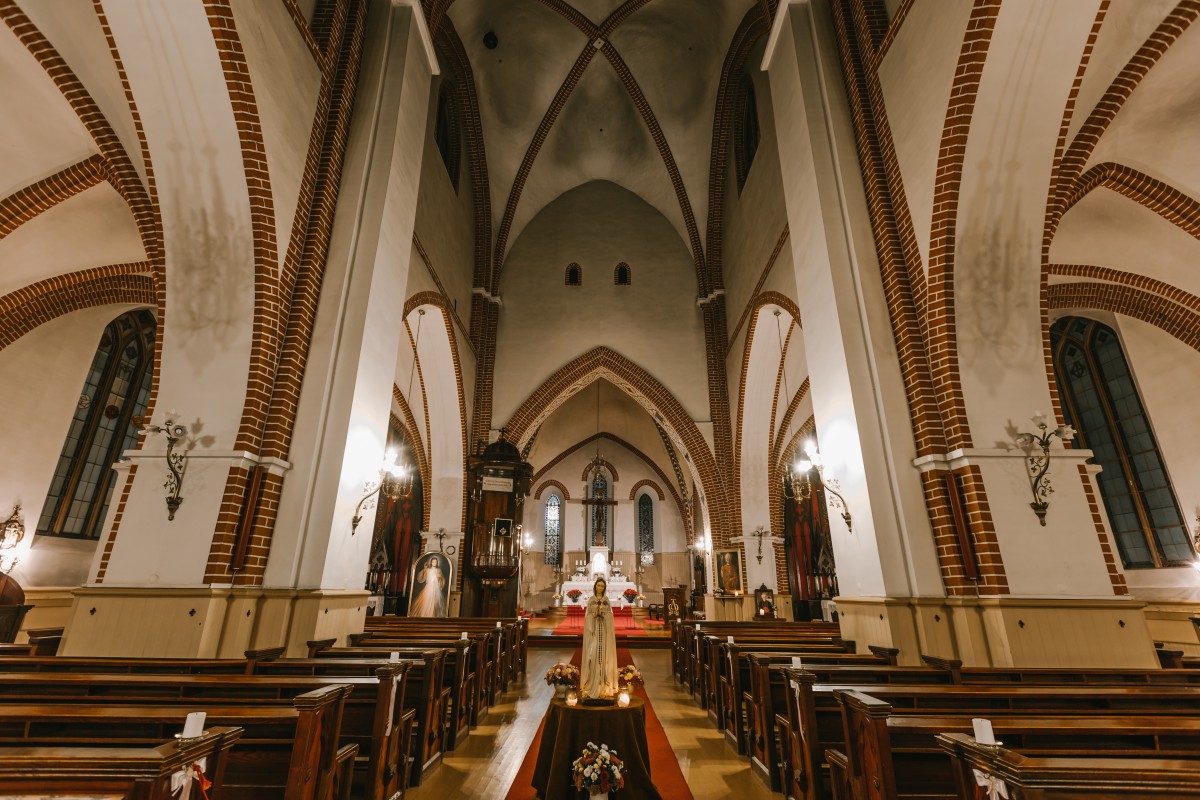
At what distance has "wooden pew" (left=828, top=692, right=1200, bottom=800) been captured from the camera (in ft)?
7.39

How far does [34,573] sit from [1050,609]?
14206 millimetres

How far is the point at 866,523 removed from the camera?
528 centimetres

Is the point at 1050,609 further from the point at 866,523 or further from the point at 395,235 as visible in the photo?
the point at 395,235

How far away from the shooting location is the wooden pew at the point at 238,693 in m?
3.10

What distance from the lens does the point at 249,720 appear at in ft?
7.89

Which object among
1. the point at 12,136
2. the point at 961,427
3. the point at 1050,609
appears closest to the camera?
the point at 1050,609

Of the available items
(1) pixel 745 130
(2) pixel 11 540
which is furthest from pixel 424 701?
(1) pixel 745 130

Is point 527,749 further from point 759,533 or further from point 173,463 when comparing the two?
point 759,533

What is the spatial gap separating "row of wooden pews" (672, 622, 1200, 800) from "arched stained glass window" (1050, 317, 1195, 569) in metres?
8.24

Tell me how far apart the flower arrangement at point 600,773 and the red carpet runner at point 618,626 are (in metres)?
8.42

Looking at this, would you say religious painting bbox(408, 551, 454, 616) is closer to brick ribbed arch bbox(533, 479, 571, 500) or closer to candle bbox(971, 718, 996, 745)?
candle bbox(971, 718, 996, 745)

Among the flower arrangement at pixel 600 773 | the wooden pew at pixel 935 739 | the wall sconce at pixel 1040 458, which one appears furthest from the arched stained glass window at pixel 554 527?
the wooden pew at pixel 935 739

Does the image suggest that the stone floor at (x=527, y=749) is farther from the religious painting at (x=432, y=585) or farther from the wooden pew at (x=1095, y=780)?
the religious painting at (x=432, y=585)

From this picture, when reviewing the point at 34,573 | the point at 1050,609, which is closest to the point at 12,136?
the point at 34,573
